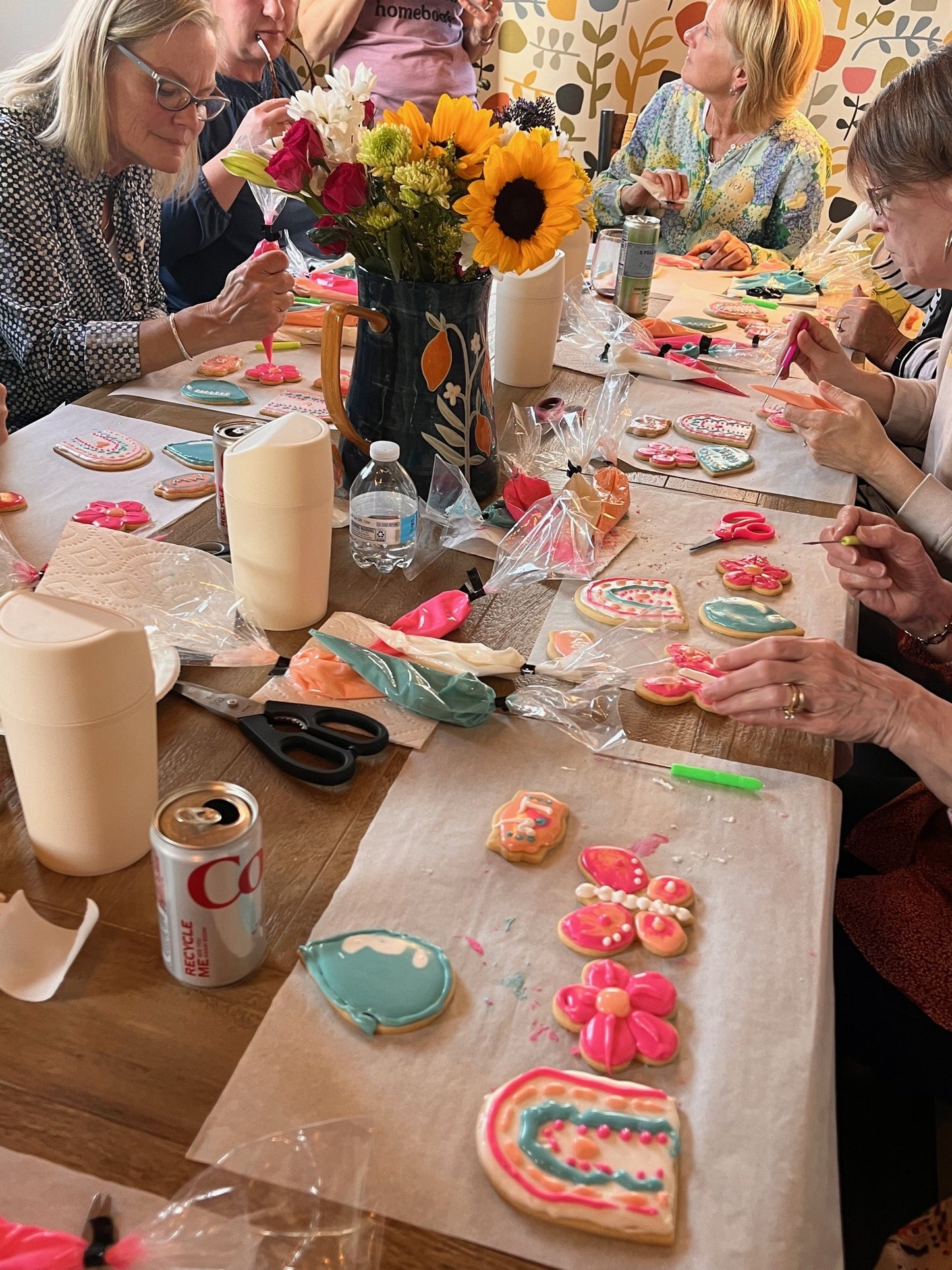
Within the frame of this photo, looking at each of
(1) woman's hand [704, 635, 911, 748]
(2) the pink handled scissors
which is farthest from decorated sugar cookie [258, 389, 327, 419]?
(1) woman's hand [704, 635, 911, 748]

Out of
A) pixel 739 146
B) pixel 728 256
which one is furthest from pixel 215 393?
pixel 739 146

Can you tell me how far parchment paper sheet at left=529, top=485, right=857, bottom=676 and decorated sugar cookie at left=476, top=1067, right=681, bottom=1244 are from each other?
501 mm

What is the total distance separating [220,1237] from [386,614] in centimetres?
73

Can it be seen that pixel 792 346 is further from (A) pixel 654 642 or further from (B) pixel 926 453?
(A) pixel 654 642

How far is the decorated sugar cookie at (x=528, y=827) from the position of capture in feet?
2.76

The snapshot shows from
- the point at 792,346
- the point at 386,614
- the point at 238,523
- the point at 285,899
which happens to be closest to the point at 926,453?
the point at 792,346

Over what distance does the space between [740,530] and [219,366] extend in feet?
3.25

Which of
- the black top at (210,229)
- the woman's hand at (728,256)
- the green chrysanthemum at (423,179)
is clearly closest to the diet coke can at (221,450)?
the green chrysanthemum at (423,179)

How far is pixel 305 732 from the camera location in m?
0.96

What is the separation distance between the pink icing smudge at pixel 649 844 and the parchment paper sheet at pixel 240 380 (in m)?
1.04

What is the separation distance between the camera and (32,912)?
0.75 metres

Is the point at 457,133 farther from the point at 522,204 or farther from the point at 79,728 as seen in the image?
the point at 79,728

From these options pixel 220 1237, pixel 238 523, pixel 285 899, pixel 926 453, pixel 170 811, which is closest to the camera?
pixel 220 1237

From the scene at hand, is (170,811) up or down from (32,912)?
up
